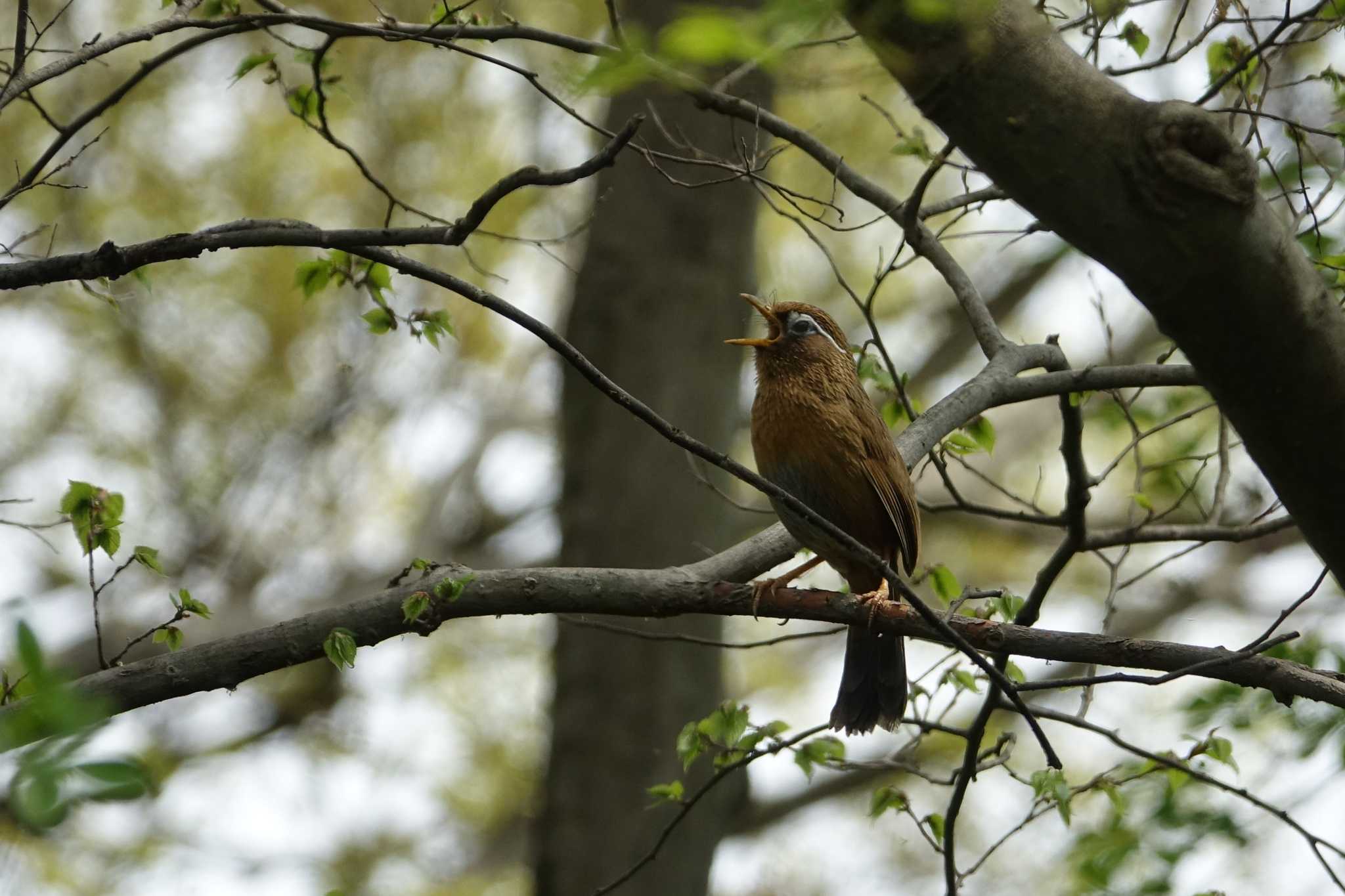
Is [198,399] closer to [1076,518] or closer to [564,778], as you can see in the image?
[564,778]

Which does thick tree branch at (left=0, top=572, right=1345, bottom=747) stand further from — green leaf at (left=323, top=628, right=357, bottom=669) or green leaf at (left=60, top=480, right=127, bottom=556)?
green leaf at (left=60, top=480, right=127, bottom=556)

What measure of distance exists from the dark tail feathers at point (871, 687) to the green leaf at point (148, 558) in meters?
2.36

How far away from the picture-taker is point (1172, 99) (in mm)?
2148

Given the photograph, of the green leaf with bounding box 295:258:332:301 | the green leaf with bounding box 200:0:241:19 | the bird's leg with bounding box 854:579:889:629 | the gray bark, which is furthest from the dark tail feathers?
the green leaf with bounding box 200:0:241:19

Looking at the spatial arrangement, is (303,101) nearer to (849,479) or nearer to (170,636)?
(170,636)

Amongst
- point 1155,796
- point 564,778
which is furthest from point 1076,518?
point 564,778

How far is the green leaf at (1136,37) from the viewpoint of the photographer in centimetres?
438

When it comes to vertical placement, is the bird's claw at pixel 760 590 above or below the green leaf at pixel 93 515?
below

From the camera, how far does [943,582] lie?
4.35 meters

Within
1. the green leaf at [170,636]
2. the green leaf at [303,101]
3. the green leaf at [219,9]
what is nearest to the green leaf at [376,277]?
the green leaf at [303,101]

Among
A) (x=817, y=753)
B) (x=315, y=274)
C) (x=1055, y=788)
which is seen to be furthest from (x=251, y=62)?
(x=1055, y=788)

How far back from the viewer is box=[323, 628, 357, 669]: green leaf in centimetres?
312

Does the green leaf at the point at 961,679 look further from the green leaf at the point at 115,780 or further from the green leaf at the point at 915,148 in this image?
the green leaf at the point at 115,780

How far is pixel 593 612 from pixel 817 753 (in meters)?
1.06
